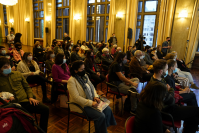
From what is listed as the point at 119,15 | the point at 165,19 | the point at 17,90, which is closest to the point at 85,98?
the point at 17,90

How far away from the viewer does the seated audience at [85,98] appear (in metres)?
1.95

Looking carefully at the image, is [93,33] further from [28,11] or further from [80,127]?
[80,127]

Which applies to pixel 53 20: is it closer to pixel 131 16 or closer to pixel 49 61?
pixel 131 16

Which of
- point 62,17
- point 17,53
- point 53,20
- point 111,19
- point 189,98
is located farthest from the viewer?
point 53,20

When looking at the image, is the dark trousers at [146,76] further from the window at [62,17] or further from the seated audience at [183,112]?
the window at [62,17]

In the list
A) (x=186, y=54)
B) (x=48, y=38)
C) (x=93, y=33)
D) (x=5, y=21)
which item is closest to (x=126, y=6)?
(x=93, y=33)

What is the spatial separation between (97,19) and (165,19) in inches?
200

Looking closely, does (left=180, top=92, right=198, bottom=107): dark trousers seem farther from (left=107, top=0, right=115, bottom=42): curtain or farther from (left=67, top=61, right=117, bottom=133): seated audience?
(left=107, top=0, right=115, bottom=42): curtain

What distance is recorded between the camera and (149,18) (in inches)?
357

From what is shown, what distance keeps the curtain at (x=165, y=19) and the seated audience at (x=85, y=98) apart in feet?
24.7

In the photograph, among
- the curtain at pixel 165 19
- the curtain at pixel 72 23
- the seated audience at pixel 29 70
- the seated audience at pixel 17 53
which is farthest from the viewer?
the curtain at pixel 72 23

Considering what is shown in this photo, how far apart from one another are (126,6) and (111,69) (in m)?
7.46

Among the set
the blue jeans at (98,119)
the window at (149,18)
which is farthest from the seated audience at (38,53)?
the window at (149,18)

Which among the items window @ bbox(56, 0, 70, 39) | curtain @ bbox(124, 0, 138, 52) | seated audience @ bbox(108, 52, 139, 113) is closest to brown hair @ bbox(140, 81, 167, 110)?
seated audience @ bbox(108, 52, 139, 113)
